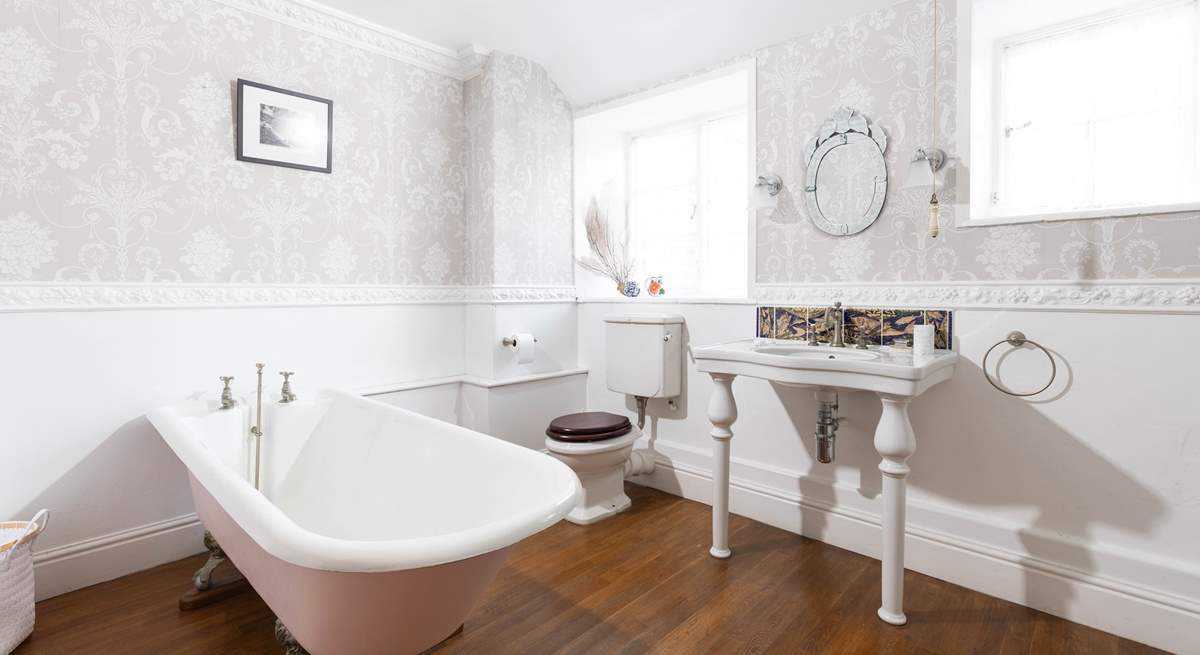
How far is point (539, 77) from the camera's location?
10.1ft

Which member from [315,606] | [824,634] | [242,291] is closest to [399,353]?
[242,291]

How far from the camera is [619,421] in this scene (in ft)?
8.77

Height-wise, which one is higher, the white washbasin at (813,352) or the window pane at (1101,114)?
the window pane at (1101,114)

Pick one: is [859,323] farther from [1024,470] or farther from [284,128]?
[284,128]

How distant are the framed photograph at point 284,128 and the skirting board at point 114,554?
1.45 metres

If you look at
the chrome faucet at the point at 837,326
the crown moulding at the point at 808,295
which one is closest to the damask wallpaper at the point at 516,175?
the crown moulding at the point at 808,295

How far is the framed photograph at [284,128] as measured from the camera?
90.1 inches

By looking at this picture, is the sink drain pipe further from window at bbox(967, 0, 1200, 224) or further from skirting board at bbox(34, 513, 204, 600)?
skirting board at bbox(34, 513, 204, 600)

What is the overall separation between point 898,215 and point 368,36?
239 centimetres

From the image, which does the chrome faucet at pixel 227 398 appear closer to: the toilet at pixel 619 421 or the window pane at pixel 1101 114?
the toilet at pixel 619 421

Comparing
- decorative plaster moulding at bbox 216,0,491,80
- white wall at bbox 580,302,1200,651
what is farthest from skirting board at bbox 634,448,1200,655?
decorative plaster moulding at bbox 216,0,491,80

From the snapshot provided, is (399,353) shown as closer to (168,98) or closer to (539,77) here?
(168,98)

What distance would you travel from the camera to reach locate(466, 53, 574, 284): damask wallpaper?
290cm

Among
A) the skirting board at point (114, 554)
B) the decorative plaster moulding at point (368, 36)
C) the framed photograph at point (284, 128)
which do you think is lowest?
the skirting board at point (114, 554)
